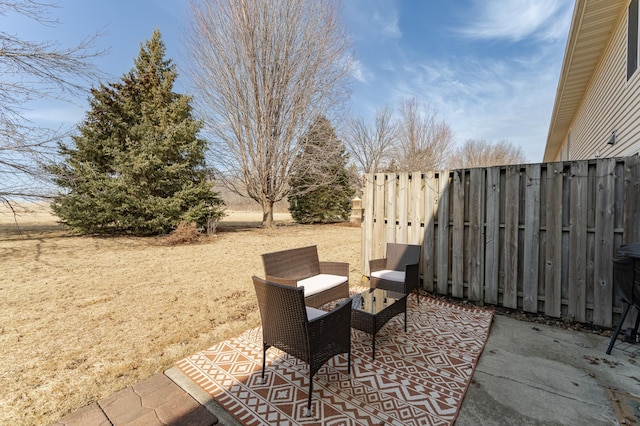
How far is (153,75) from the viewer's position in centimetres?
1182

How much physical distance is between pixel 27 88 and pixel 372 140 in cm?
1686

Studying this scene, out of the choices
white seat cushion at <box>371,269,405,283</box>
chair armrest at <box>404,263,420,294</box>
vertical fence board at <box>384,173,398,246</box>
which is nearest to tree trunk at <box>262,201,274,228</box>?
vertical fence board at <box>384,173,398,246</box>

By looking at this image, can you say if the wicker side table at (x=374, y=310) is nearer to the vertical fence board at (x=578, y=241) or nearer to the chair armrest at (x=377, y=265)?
the chair armrest at (x=377, y=265)

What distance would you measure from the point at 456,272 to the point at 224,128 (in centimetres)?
1118

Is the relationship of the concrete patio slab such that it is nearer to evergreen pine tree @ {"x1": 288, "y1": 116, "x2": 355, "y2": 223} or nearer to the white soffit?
the white soffit

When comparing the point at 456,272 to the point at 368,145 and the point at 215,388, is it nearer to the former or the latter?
the point at 215,388

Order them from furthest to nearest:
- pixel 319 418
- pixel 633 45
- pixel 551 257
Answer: pixel 633 45 → pixel 551 257 → pixel 319 418

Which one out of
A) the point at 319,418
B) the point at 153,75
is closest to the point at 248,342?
the point at 319,418

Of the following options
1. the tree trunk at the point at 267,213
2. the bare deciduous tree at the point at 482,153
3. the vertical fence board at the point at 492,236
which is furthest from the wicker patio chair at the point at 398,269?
the bare deciduous tree at the point at 482,153

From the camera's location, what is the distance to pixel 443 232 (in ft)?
14.6

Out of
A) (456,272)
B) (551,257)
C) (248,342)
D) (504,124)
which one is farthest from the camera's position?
(504,124)

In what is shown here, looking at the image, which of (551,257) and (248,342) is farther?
(551,257)

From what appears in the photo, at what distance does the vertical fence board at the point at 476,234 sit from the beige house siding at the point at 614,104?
6.56 feet

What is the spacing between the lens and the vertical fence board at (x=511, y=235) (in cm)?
385
